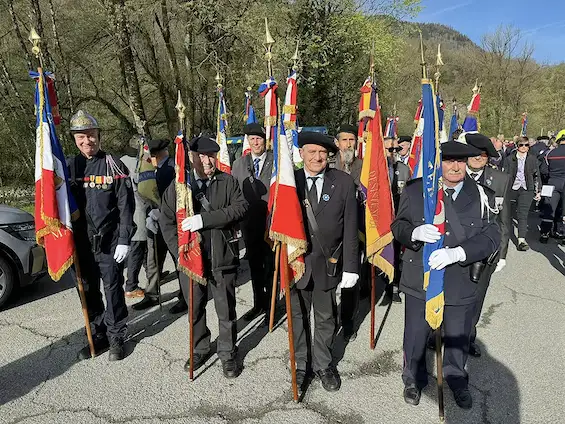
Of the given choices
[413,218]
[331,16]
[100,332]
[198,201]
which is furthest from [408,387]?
[331,16]

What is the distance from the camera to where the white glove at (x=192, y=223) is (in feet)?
11.1

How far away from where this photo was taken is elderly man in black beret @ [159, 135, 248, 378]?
359 cm

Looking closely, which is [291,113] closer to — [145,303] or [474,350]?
[474,350]

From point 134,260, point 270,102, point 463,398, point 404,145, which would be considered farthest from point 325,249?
point 404,145

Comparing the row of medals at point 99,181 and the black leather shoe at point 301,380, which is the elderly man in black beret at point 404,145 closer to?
the black leather shoe at point 301,380

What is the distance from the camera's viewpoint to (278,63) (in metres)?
15.3

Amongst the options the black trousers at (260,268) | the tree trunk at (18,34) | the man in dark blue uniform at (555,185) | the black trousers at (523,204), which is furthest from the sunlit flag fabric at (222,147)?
the tree trunk at (18,34)

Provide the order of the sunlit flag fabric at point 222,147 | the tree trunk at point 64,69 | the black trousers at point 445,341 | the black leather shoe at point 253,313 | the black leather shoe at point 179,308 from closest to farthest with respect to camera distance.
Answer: the black trousers at point 445,341, the black leather shoe at point 253,313, the black leather shoe at point 179,308, the sunlit flag fabric at point 222,147, the tree trunk at point 64,69

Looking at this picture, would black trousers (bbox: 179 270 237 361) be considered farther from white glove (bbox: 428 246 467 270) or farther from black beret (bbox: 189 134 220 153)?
white glove (bbox: 428 246 467 270)

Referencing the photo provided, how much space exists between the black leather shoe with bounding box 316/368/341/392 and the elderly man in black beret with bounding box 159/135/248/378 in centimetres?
78

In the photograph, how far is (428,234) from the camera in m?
2.79

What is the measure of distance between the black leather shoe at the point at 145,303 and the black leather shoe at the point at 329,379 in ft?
8.57

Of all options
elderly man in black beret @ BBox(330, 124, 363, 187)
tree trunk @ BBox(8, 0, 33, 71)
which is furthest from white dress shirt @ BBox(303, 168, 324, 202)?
tree trunk @ BBox(8, 0, 33, 71)

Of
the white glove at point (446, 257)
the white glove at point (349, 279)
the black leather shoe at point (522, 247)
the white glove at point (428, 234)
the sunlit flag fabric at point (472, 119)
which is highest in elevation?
the sunlit flag fabric at point (472, 119)
